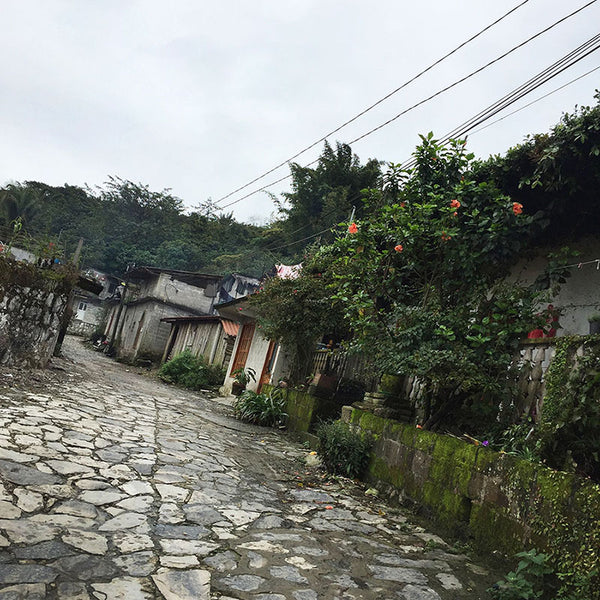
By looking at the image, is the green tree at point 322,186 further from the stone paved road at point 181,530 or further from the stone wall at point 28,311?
the stone paved road at point 181,530

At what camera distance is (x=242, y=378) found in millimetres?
13039

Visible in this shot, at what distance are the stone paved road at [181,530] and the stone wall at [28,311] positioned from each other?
10.1ft

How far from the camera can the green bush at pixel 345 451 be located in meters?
5.57

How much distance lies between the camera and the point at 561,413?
123 inches

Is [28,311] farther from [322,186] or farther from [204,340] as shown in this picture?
[322,186]

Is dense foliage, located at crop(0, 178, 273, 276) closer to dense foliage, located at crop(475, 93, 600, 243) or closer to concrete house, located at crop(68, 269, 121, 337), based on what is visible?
concrete house, located at crop(68, 269, 121, 337)

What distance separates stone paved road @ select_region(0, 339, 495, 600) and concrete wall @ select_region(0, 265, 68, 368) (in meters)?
3.05

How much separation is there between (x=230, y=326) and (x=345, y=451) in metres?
11.2

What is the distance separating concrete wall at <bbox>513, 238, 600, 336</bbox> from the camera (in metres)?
5.97

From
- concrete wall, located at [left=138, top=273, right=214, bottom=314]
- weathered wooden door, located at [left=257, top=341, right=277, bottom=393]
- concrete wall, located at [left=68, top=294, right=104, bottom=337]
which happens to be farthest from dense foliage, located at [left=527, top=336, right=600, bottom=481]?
concrete wall, located at [left=68, top=294, right=104, bottom=337]

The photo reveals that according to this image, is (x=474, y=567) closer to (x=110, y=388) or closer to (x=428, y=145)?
(x=428, y=145)

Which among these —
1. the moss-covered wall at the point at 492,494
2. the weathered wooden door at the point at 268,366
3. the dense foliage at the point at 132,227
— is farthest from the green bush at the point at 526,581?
the dense foliage at the point at 132,227

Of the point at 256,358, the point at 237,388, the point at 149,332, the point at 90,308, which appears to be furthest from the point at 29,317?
the point at 90,308

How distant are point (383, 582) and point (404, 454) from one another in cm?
207
